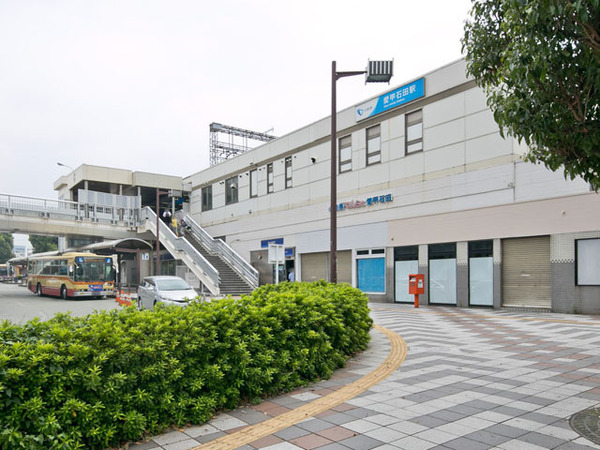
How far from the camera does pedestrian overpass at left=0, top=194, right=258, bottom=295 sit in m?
29.9

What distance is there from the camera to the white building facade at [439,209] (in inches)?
658

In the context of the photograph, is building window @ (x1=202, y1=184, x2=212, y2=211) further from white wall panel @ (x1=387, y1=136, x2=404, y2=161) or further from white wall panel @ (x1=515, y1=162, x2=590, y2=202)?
white wall panel @ (x1=515, y1=162, x2=590, y2=202)

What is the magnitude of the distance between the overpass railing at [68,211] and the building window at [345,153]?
18.1m

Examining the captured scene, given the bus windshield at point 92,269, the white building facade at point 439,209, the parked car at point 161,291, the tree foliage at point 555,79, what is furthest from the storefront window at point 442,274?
the bus windshield at point 92,269

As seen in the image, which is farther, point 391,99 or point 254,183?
point 254,183

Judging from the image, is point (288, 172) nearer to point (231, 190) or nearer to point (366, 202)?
point (231, 190)

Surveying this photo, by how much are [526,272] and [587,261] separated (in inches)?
85.7

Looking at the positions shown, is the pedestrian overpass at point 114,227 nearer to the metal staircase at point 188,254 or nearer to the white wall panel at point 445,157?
the metal staircase at point 188,254

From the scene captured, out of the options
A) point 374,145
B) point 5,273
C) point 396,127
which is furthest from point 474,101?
point 5,273

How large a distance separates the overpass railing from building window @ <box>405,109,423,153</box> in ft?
74.6

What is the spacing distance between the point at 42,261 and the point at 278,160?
17258 millimetres

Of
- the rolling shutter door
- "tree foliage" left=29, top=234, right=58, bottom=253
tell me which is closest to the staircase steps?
the rolling shutter door

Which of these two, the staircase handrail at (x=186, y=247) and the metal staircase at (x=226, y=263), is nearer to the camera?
the staircase handrail at (x=186, y=247)

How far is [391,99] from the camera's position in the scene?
2336 centimetres
